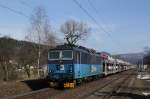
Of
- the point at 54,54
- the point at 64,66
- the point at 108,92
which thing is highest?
the point at 54,54

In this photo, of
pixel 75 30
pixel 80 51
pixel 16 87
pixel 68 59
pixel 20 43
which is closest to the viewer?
pixel 16 87

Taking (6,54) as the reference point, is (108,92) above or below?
below

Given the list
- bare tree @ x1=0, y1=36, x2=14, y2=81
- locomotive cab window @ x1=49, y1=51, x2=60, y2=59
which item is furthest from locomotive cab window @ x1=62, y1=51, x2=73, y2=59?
bare tree @ x1=0, y1=36, x2=14, y2=81

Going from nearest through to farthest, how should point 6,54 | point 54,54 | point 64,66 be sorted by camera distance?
point 64,66 → point 54,54 → point 6,54

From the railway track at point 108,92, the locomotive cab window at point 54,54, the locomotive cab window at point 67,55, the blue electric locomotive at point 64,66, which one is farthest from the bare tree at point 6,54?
the locomotive cab window at point 67,55

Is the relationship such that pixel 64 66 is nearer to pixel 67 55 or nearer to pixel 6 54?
pixel 67 55

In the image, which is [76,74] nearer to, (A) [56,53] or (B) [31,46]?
(A) [56,53]

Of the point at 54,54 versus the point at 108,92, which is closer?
the point at 108,92

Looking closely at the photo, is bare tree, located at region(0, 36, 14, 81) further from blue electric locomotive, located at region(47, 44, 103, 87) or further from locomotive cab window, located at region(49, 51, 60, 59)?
blue electric locomotive, located at region(47, 44, 103, 87)

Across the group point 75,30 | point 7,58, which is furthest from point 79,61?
point 75,30

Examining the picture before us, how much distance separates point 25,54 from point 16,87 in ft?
88.2

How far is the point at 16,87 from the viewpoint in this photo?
84.4 ft

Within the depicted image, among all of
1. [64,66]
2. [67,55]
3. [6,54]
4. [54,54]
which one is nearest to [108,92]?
[64,66]

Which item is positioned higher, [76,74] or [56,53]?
[56,53]
